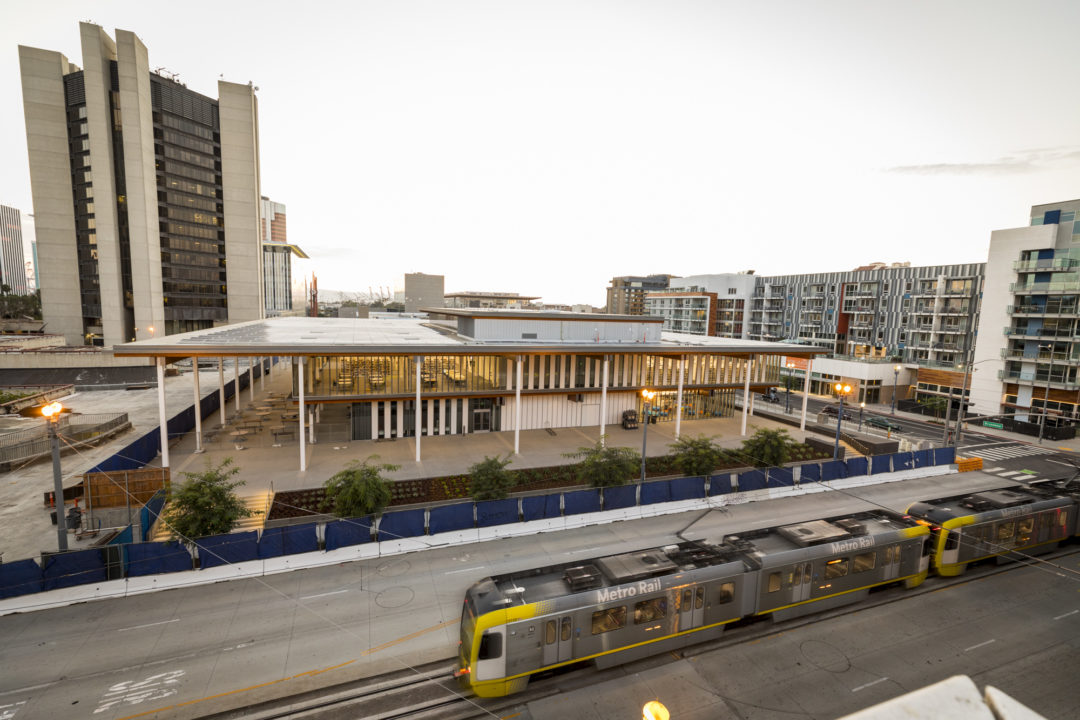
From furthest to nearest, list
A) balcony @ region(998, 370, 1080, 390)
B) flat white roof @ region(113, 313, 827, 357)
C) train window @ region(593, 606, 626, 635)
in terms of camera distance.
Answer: balcony @ region(998, 370, 1080, 390)
flat white roof @ region(113, 313, 827, 357)
train window @ region(593, 606, 626, 635)

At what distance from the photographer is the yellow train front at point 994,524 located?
65.9 feet

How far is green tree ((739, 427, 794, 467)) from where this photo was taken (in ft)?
106

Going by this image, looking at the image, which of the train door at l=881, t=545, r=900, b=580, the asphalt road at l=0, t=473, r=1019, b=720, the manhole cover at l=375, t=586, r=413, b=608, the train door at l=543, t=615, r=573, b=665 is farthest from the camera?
the manhole cover at l=375, t=586, r=413, b=608

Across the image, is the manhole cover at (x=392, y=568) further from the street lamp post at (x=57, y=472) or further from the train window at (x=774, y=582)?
the train window at (x=774, y=582)

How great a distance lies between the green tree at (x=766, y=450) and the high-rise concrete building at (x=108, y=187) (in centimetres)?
9364

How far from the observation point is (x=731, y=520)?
88.1 feet

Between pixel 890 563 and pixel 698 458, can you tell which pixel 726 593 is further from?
pixel 698 458

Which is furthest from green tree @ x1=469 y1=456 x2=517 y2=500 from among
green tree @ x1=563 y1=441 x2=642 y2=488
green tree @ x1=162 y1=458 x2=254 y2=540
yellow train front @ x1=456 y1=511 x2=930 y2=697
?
green tree @ x1=162 y1=458 x2=254 y2=540

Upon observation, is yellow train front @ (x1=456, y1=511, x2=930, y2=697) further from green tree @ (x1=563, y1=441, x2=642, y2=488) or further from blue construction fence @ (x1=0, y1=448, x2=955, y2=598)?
green tree @ (x1=563, y1=441, x2=642, y2=488)

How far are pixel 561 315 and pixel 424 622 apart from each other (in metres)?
27.8

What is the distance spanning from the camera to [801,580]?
17.1 m

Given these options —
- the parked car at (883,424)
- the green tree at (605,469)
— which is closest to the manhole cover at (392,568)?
the green tree at (605,469)

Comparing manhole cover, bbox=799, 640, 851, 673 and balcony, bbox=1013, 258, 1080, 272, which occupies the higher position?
balcony, bbox=1013, 258, 1080, 272

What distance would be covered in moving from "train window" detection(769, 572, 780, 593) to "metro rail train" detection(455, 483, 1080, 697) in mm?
45
